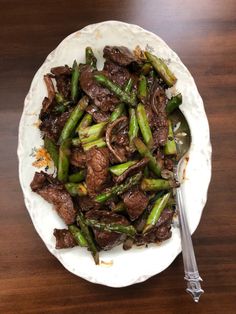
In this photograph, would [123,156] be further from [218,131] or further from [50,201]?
[218,131]

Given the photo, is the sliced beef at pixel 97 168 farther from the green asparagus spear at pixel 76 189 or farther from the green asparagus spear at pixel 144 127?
the green asparagus spear at pixel 144 127

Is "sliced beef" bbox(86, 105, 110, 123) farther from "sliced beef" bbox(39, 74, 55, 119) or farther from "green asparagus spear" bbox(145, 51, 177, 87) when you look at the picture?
"green asparagus spear" bbox(145, 51, 177, 87)

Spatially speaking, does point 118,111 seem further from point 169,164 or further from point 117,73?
point 169,164

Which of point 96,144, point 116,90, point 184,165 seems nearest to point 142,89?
point 116,90

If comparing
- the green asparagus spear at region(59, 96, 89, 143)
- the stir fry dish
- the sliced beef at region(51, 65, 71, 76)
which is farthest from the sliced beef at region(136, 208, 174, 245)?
the sliced beef at region(51, 65, 71, 76)

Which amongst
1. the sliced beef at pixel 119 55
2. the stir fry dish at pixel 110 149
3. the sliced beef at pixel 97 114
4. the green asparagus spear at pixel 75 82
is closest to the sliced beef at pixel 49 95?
the stir fry dish at pixel 110 149

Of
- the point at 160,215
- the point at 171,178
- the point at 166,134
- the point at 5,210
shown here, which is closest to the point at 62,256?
the point at 5,210

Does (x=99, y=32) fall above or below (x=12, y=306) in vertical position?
above
